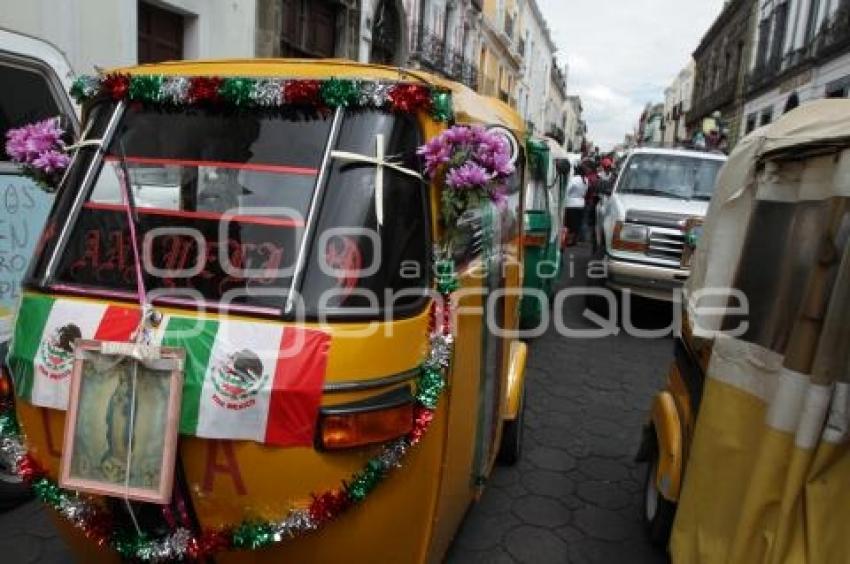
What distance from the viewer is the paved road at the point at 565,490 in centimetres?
343

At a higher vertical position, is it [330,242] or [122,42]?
[122,42]

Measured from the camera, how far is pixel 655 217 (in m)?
8.08

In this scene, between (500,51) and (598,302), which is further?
(500,51)

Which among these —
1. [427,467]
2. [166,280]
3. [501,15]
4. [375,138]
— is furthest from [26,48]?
[501,15]

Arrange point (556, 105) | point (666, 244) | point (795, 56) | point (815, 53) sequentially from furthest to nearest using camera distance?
1. point (556, 105)
2. point (795, 56)
3. point (815, 53)
4. point (666, 244)

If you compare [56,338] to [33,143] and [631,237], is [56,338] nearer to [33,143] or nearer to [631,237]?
[33,143]

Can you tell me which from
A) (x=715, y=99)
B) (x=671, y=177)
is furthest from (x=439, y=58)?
(x=715, y=99)

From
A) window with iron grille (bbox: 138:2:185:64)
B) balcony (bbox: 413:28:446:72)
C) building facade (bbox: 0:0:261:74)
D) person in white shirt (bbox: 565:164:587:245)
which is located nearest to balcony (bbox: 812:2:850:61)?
person in white shirt (bbox: 565:164:587:245)

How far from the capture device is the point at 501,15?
35469mm

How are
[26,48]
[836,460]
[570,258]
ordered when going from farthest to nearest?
[570,258], [26,48], [836,460]

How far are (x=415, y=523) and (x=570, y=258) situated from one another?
12051 mm

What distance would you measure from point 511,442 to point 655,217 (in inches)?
185

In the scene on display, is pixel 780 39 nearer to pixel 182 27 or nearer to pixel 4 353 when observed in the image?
pixel 182 27

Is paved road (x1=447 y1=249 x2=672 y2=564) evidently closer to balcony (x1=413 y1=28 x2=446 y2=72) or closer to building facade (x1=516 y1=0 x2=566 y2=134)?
balcony (x1=413 y1=28 x2=446 y2=72)
